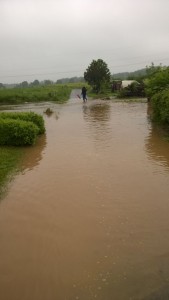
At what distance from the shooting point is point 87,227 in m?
6.57

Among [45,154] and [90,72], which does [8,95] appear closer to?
[90,72]

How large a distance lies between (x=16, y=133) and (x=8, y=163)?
2645 mm

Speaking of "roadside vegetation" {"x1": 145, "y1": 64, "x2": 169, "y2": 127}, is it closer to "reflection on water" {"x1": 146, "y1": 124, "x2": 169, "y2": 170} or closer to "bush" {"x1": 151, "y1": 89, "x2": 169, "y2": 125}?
"bush" {"x1": 151, "y1": 89, "x2": 169, "y2": 125}

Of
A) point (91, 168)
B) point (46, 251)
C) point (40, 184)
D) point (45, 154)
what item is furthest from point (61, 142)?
point (46, 251)

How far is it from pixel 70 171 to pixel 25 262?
15.5ft

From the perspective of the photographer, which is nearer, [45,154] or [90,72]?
[45,154]

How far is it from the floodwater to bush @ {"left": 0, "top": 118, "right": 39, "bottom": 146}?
1.52 m

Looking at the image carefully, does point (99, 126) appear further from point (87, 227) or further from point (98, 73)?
point (98, 73)

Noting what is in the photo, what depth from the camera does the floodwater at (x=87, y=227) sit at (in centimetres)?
493

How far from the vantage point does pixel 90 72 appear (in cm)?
4312

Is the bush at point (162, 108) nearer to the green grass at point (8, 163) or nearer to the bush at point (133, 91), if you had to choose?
the green grass at point (8, 163)

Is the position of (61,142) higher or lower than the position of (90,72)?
lower

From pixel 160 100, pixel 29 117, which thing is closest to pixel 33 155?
pixel 29 117

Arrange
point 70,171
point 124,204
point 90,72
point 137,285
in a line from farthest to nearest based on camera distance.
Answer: point 90,72 → point 70,171 → point 124,204 → point 137,285
